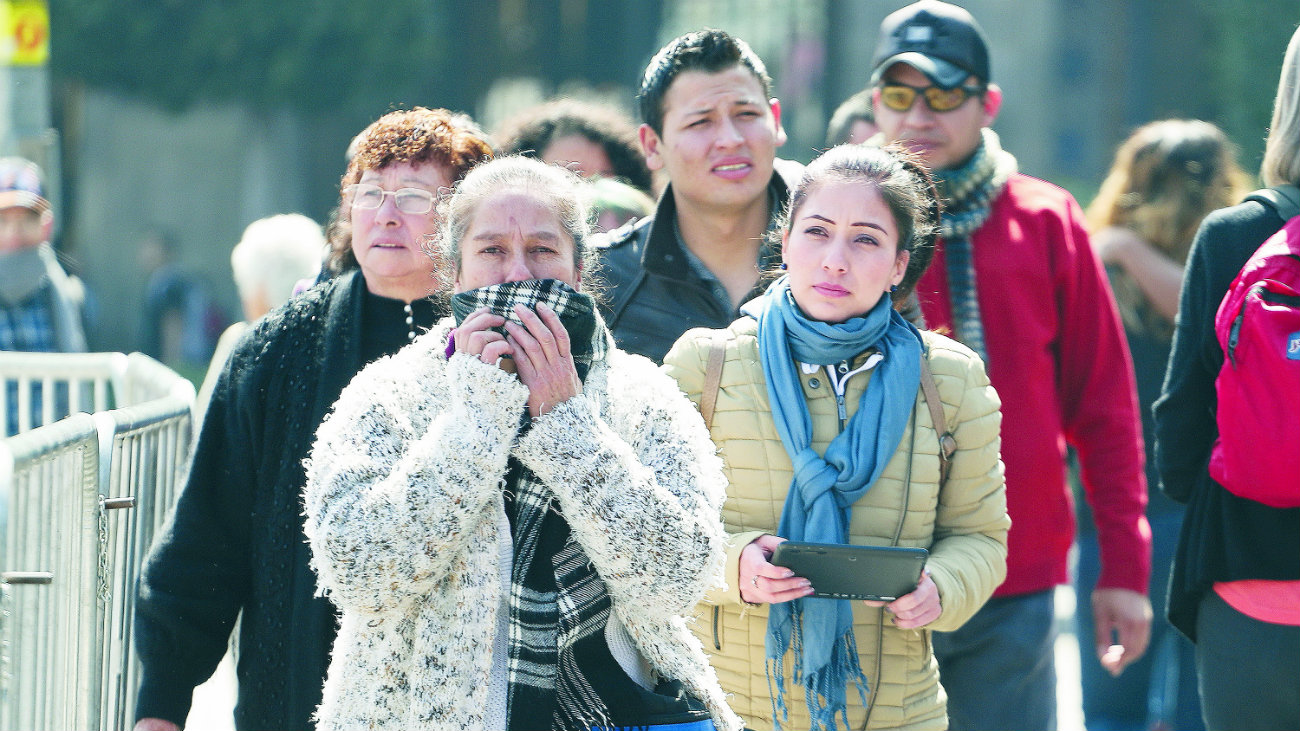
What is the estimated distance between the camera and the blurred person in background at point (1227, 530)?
315 cm

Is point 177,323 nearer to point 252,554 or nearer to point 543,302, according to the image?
point 252,554

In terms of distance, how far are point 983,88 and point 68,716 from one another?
2.87 m

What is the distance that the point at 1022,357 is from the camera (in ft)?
13.1

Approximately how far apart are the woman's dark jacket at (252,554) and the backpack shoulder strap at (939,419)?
1.21 metres

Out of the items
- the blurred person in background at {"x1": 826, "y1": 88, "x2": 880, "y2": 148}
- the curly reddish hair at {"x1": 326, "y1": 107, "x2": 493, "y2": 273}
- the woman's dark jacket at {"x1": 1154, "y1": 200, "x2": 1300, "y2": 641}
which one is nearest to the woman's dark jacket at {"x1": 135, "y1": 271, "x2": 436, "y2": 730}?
the curly reddish hair at {"x1": 326, "y1": 107, "x2": 493, "y2": 273}

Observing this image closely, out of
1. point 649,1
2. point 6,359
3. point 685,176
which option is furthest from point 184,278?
point 685,176

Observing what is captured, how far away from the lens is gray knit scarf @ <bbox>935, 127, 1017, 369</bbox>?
3975 millimetres

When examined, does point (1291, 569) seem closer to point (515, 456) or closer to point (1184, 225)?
point (515, 456)

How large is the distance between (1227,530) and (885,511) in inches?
31.6

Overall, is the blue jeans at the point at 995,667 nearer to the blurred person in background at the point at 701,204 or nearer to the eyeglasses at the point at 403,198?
the blurred person in background at the point at 701,204

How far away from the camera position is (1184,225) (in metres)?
5.79

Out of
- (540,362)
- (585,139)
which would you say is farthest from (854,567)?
(585,139)

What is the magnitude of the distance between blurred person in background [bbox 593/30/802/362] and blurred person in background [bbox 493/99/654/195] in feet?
4.38

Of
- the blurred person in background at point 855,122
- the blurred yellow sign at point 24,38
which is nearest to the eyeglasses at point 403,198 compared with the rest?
the blurred person in background at point 855,122
